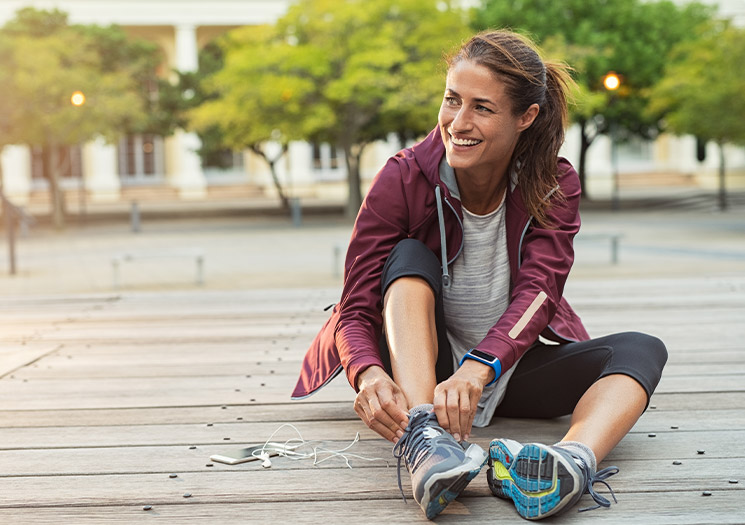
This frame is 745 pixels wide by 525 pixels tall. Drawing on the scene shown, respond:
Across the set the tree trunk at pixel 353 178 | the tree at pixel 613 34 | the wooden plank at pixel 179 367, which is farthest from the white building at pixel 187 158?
the wooden plank at pixel 179 367

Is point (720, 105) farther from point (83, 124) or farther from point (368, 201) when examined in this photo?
point (368, 201)

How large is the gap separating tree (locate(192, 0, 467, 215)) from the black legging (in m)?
20.3

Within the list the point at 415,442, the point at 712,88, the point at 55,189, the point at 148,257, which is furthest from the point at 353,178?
the point at 415,442

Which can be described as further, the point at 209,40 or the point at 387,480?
the point at 209,40

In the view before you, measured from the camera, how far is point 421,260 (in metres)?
2.72

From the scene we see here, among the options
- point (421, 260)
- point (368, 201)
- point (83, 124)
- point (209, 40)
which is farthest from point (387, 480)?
point (209, 40)

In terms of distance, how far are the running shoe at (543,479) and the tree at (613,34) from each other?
2715 centimetres

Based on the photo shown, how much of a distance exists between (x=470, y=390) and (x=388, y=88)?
893 inches

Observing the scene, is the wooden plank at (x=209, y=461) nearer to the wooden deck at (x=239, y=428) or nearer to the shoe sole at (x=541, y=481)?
the wooden deck at (x=239, y=428)

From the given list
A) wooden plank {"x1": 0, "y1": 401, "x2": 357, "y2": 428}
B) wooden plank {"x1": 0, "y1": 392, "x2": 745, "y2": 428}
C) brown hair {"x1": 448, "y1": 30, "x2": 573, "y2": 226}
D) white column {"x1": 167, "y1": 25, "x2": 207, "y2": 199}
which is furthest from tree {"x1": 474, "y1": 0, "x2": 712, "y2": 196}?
brown hair {"x1": 448, "y1": 30, "x2": 573, "y2": 226}

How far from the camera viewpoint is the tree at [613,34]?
95.6ft

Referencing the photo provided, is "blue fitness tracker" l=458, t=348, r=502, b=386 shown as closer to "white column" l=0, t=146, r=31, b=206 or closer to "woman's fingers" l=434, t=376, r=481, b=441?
"woman's fingers" l=434, t=376, r=481, b=441

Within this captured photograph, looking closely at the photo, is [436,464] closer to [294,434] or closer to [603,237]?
[294,434]

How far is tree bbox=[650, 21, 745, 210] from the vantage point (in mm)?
18953
